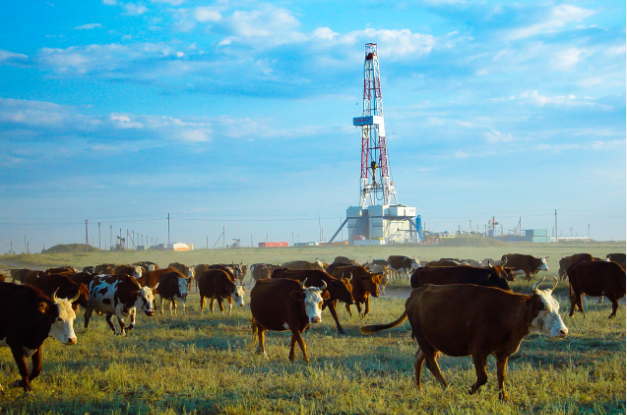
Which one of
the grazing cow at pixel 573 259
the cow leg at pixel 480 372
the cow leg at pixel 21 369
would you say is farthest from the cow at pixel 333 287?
the grazing cow at pixel 573 259

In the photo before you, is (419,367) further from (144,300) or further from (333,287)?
(144,300)

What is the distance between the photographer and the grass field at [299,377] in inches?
328

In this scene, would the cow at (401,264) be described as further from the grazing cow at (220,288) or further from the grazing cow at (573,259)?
the grazing cow at (220,288)

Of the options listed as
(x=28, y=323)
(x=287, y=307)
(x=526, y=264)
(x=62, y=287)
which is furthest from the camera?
(x=526, y=264)

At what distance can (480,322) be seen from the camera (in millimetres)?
8023

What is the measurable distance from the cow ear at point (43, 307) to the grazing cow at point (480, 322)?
616 centimetres

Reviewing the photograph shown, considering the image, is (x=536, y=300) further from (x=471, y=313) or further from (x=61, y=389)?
(x=61, y=389)

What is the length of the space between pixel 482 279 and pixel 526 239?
12080 cm

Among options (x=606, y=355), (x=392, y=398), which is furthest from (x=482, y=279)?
(x=392, y=398)

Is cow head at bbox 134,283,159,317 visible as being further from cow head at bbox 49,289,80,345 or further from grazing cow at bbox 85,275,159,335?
cow head at bbox 49,289,80,345

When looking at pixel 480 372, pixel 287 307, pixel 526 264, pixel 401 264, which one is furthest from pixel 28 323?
pixel 401 264

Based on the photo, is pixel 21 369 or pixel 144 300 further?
pixel 144 300

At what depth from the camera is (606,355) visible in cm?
1238

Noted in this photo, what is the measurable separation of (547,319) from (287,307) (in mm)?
5622
